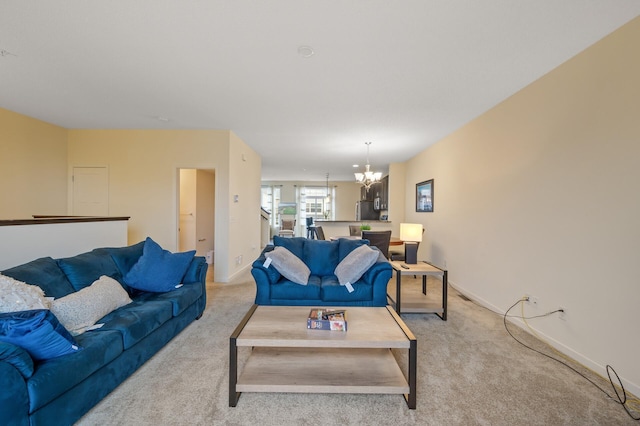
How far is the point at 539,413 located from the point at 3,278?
131 inches

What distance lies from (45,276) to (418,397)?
2.82 meters

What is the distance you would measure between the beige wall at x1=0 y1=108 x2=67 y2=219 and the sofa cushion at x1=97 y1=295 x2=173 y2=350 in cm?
330

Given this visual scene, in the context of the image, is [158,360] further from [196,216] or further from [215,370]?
[196,216]

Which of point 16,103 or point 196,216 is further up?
point 16,103

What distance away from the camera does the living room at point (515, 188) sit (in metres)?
1.94

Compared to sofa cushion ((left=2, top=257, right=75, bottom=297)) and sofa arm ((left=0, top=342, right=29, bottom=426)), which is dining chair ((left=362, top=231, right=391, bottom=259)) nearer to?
sofa cushion ((left=2, top=257, right=75, bottom=297))

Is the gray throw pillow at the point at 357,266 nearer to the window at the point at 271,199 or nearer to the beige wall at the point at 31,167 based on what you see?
the beige wall at the point at 31,167

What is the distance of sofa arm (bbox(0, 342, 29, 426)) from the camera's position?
3.76ft

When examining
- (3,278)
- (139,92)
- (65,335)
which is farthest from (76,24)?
(65,335)

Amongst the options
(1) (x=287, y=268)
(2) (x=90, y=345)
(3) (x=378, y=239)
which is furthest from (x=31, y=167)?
(3) (x=378, y=239)

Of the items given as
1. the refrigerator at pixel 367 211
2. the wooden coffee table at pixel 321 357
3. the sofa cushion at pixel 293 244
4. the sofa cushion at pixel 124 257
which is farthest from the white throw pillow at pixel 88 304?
the refrigerator at pixel 367 211

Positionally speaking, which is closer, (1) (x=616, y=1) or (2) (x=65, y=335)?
(2) (x=65, y=335)

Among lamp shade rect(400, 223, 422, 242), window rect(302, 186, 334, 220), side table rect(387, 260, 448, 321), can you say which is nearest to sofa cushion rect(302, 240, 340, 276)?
side table rect(387, 260, 448, 321)

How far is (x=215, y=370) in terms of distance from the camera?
2012 millimetres
